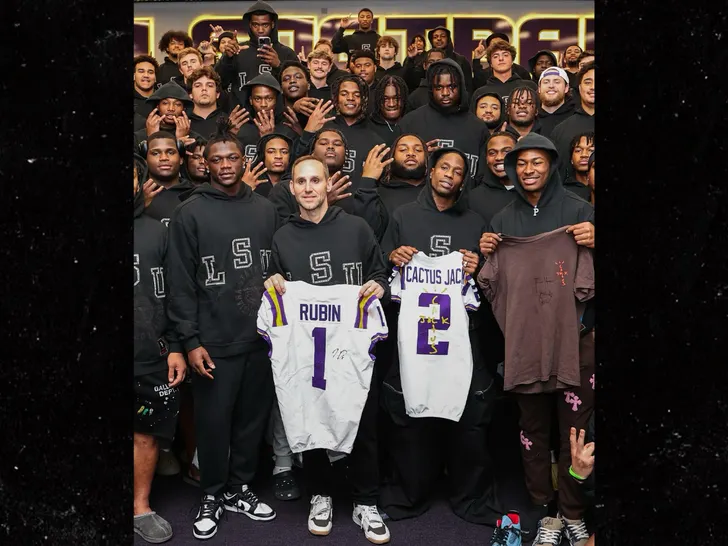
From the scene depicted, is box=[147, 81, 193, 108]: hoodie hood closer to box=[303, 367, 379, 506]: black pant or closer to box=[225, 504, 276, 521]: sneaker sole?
box=[303, 367, 379, 506]: black pant

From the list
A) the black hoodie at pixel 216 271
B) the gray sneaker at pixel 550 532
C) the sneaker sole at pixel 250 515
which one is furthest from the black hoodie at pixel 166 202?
the gray sneaker at pixel 550 532

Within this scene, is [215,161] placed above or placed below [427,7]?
below

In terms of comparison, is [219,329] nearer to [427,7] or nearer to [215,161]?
[215,161]

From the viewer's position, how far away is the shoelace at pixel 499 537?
119 inches

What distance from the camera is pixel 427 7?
771cm

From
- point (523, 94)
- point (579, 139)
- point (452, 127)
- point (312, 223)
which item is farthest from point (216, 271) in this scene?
point (523, 94)

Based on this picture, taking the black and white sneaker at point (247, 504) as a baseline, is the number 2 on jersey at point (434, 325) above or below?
above

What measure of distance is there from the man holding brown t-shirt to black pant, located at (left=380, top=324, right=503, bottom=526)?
20cm

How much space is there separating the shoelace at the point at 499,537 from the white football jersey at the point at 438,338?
18.3 inches

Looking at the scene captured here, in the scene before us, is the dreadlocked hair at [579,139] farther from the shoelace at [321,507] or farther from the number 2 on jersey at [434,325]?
the shoelace at [321,507]
